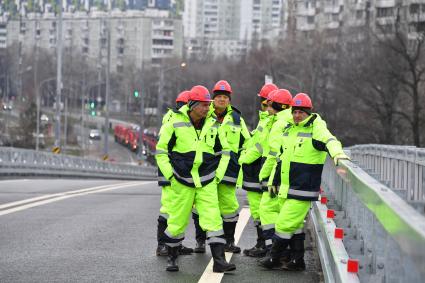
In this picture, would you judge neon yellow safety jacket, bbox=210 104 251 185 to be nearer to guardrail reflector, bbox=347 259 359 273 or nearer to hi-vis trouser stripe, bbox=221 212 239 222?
hi-vis trouser stripe, bbox=221 212 239 222

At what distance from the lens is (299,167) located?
9.58 metres

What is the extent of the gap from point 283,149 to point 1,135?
9076cm

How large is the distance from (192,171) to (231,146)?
5.43 ft

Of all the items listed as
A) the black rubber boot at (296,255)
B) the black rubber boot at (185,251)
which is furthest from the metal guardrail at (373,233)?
the black rubber boot at (185,251)

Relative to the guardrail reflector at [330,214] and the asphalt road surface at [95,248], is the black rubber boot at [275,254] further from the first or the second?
the guardrail reflector at [330,214]

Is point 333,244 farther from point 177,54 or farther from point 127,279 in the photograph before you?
point 177,54

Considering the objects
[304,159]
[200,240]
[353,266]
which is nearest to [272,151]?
[304,159]

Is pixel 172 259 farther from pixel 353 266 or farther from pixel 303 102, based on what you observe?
pixel 353 266

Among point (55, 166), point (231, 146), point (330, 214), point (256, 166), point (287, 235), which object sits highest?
point (231, 146)

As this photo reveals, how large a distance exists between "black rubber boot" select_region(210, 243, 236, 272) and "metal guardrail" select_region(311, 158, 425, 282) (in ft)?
2.90

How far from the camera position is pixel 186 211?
9797mm

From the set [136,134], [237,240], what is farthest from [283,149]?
[136,134]

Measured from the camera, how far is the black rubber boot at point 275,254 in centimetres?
980

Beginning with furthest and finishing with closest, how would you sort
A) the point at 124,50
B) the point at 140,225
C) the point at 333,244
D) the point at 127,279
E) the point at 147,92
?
the point at 124,50
the point at 147,92
the point at 140,225
the point at 127,279
the point at 333,244
